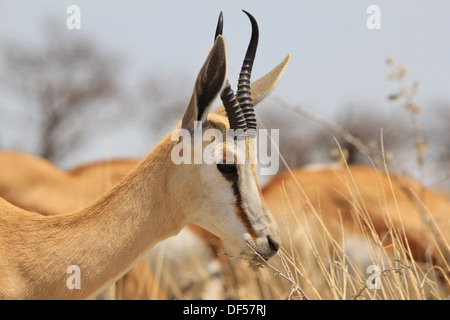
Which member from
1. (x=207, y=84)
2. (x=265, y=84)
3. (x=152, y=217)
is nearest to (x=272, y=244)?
(x=152, y=217)

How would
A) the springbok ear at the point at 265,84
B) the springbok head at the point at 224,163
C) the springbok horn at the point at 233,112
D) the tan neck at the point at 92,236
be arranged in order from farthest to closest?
the springbok ear at the point at 265,84
the springbok horn at the point at 233,112
the springbok head at the point at 224,163
the tan neck at the point at 92,236

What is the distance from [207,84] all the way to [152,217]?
848 mm

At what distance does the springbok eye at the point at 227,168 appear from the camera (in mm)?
4125

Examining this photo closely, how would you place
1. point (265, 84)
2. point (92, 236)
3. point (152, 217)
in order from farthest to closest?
point (265, 84)
point (152, 217)
point (92, 236)

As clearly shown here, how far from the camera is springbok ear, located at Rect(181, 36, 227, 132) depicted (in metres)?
3.99

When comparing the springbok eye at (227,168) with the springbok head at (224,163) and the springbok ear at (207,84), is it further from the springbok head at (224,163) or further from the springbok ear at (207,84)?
the springbok ear at (207,84)

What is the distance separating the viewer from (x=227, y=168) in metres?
4.13

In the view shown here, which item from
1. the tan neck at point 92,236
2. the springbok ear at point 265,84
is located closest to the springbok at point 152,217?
the tan neck at point 92,236

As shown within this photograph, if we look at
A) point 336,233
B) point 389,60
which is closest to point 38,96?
point 336,233

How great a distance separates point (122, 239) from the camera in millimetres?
4070

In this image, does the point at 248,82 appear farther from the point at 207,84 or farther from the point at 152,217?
the point at 152,217

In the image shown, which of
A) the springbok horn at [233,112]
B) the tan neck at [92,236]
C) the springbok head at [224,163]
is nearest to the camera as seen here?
the tan neck at [92,236]
